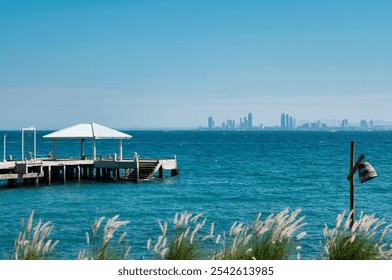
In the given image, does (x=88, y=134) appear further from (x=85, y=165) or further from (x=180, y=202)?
(x=180, y=202)

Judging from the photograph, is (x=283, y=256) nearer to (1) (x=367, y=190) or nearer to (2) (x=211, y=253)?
(2) (x=211, y=253)

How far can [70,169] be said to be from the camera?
3809 cm

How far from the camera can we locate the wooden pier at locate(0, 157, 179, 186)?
33.5 m

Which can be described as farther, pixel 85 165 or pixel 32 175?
pixel 85 165

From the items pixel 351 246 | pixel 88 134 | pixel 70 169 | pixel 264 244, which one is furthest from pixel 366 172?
pixel 70 169

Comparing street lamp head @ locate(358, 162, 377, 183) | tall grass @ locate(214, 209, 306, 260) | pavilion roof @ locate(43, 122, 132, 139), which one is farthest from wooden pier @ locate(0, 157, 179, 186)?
tall grass @ locate(214, 209, 306, 260)

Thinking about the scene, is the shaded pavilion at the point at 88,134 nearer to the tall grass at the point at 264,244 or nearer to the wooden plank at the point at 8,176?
the wooden plank at the point at 8,176

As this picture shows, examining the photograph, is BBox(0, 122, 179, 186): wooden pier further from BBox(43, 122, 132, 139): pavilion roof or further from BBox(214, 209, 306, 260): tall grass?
BBox(214, 209, 306, 260): tall grass

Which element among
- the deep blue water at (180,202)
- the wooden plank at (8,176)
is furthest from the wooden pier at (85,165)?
the deep blue water at (180,202)

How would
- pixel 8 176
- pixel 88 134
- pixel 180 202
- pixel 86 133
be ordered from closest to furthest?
pixel 180 202 → pixel 8 176 → pixel 88 134 → pixel 86 133

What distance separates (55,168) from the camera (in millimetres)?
38156

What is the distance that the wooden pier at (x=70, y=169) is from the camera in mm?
33531
